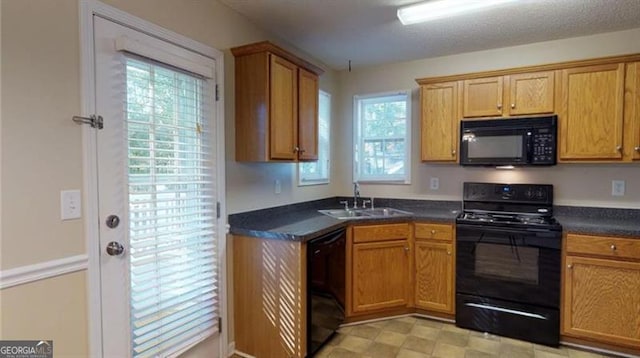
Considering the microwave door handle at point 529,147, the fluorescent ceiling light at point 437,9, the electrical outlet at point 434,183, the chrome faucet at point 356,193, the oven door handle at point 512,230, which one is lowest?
the oven door handle at point 512,230

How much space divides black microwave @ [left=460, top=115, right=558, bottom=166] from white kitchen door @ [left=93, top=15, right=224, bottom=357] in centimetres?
216

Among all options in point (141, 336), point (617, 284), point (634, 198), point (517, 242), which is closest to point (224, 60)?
point (141, 336)

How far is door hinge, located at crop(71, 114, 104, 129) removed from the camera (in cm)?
152

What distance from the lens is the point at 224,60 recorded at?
235cm

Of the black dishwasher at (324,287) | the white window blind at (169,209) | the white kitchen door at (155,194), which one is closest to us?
the white kitchen door at (155,194)

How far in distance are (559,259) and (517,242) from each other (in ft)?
0.94

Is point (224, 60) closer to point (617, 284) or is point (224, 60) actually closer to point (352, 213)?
point (352, 213)

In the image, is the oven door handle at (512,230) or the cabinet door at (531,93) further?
the cabinet door at (531,93)

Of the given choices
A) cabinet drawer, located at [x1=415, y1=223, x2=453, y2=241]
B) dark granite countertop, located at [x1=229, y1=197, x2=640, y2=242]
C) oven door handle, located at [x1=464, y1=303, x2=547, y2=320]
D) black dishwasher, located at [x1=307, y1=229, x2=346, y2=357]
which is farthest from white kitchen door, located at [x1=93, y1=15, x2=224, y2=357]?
oven door handle, located at [x1=464, y1=303, x2=547, y2=320]

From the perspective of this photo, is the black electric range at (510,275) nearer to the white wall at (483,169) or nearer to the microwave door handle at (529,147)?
the white wall at (483,169)

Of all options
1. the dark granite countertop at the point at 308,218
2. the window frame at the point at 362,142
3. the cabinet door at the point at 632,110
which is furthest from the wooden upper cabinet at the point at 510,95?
the dark granite countertop at the point at 308,218

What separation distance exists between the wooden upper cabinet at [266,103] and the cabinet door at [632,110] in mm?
2444

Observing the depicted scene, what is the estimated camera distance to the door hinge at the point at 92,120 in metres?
1.52

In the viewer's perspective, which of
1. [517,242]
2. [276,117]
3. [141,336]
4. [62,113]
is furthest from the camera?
[517,242]
